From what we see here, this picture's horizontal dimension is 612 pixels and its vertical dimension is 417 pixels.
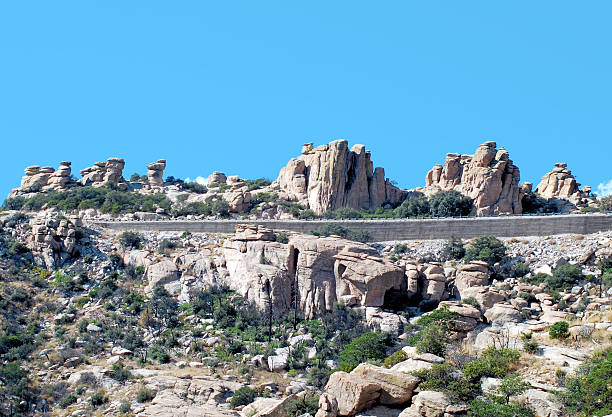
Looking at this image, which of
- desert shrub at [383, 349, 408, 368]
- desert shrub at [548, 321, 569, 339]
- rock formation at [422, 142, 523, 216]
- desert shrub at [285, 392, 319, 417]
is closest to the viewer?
desert shrub at [285, 392, 319, 417]

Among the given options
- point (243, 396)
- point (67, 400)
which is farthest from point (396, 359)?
point (67, 400)

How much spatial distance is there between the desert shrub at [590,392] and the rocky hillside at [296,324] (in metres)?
0.07

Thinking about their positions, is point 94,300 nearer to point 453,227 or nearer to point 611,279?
point 453,227

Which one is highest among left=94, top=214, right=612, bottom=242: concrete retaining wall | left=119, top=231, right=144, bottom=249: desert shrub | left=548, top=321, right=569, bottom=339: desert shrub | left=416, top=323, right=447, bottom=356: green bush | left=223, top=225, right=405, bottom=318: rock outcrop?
left=94, top=214, right=612, bottom=242: concrete retaining wall

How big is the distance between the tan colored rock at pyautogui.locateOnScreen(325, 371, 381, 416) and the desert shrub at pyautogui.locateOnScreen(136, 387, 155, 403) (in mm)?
12104

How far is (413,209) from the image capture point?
6781cm

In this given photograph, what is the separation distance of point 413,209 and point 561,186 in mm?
19664

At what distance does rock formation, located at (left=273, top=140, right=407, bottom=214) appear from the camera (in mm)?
72062

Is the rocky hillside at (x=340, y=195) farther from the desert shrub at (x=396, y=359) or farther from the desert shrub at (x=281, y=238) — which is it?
the desert shrub at (x=396, y=359)

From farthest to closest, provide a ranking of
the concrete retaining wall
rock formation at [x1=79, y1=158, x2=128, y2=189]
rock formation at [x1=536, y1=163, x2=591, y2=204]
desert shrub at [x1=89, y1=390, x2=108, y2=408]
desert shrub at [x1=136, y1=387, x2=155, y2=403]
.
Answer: rock formation at [x1=79, y1=158, x2=128, y2=189] → rock formation at [x1=536, y1=163, x2=591, y2=204] → the concrete retaining wall → desert shrub at [x1=89, y1=390, x2=108, y2=408] → desert shrub at [x1=136, y1=387, x2=155, y2=403]

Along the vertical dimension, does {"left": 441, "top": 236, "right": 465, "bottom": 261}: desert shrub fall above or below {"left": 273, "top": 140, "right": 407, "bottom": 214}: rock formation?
below

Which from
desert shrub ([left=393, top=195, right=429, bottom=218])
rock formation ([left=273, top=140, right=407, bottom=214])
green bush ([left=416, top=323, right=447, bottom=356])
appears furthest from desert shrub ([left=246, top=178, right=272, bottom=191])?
green bush ([left=416, top=323, right=447, bottom=356])

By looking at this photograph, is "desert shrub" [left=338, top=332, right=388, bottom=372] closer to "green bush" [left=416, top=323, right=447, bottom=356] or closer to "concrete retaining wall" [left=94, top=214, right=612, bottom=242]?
"green bush" [left=416, top=323, right=447, bottom=356]

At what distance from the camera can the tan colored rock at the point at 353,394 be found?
99.7 ft
